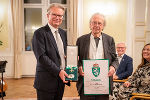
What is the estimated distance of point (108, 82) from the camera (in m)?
1.39

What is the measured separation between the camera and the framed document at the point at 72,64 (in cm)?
127

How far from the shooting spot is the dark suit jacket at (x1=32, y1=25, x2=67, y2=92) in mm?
1275

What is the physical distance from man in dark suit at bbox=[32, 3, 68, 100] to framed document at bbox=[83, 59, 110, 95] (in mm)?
226

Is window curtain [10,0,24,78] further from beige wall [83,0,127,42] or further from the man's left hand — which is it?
the man's left hand

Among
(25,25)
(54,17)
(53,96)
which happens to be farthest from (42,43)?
(25,25)

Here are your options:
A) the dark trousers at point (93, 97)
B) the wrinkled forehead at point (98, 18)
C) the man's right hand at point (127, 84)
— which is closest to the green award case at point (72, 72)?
the dark trousers at point (93, 97)

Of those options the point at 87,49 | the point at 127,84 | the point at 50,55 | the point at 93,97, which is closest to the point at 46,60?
the point at 50,55

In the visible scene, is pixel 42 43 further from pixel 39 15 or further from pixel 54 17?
pixel 39 15

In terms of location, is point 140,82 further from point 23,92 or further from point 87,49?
point 23,92

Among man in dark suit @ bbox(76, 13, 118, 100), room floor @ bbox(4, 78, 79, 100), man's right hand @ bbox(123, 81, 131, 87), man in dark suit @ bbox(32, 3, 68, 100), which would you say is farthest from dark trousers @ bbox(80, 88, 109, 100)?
room floor @ bbox(4, 78, 79, 100)

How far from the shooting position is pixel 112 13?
458cm

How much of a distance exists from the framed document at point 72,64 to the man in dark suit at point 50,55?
5 cm

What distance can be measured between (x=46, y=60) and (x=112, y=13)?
3.80m

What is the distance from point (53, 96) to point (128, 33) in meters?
3.86
